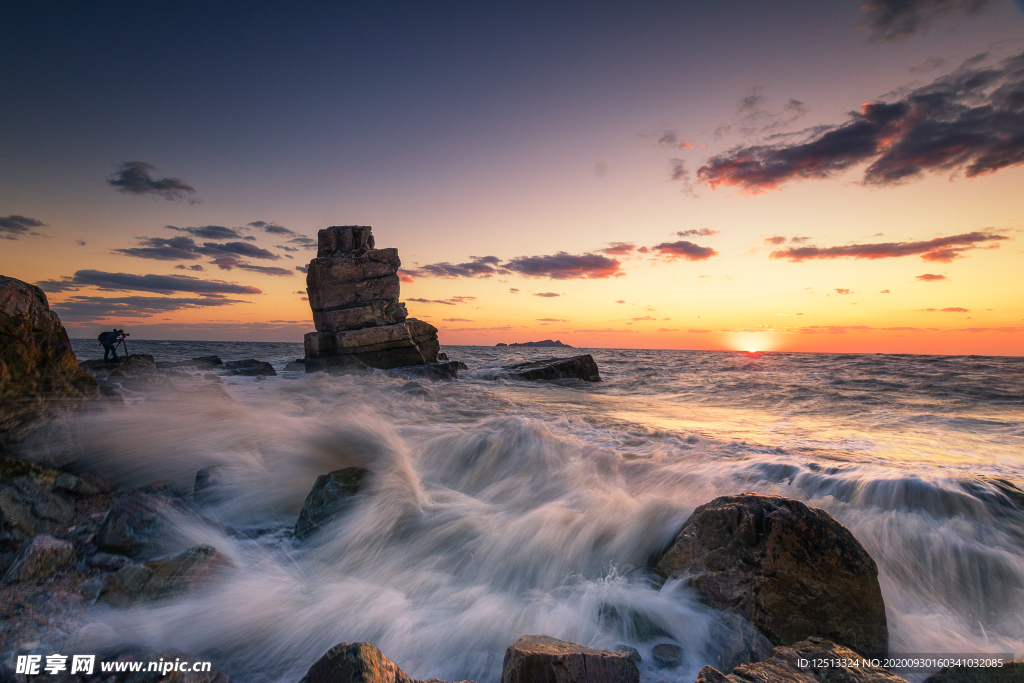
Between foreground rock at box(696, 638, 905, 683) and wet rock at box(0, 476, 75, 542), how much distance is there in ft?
15.8

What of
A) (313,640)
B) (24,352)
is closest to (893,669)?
(313,640)

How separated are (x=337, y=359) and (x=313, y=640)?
764 inches

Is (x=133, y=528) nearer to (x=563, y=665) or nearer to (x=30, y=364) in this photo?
(x=30, y=364)

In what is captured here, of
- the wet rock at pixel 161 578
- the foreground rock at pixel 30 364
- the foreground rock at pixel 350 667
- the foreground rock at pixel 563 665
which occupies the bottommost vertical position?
the wet rock at pixel 161 578

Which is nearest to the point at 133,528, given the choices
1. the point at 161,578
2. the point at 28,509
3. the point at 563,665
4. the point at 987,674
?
the point at 161,578

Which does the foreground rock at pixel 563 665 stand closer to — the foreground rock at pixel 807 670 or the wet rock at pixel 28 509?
the foreground rock at pixel 807 670

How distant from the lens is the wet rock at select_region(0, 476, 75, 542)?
10.4 feet

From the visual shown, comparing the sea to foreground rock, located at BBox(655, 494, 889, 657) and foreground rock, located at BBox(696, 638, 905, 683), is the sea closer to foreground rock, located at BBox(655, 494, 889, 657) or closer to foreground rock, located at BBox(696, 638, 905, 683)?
foreground rock, located at BBox(655, 494, 889, 657)

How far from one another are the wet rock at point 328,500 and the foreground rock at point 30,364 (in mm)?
2900

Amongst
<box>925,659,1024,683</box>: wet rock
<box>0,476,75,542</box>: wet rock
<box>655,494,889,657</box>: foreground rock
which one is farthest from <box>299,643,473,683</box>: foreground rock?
<box>0,476,75,542</box>: wet rock

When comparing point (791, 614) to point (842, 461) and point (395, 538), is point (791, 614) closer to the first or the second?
point (395, 538)

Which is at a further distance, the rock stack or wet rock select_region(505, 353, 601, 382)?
the rock stack

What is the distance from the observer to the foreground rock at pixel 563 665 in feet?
6.45

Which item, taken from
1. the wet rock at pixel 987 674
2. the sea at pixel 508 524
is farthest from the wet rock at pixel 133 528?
the wet rock at pixel 987 674
